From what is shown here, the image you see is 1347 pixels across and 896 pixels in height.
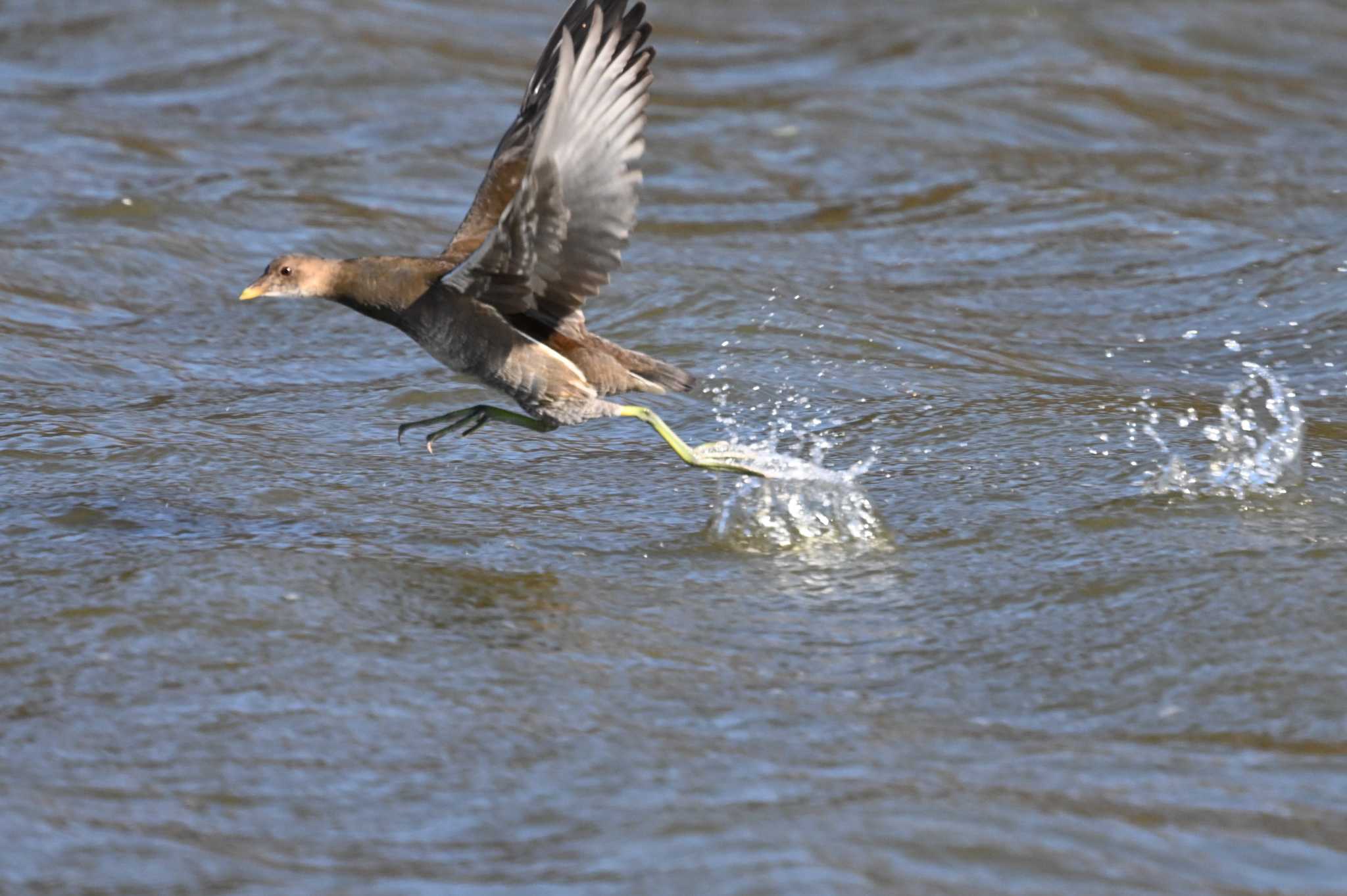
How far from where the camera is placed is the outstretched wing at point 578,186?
391 cm

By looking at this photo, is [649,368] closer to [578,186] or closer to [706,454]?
[706,454]

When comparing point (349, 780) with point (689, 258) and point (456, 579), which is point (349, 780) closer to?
point (456, 579)

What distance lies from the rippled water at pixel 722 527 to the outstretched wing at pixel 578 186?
2.36ft

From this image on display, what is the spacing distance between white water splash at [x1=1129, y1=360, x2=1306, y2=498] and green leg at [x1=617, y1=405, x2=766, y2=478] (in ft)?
3.41

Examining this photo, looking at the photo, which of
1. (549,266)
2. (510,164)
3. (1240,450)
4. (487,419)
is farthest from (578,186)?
(1240,450)

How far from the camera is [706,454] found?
188 inches

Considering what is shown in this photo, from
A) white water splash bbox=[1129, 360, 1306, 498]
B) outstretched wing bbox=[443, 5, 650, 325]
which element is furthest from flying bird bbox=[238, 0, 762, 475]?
white water splash bbox=[1129, 360, 1306, 498]

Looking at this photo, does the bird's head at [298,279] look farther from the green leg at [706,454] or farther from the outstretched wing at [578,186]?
the green leg at [706,454]

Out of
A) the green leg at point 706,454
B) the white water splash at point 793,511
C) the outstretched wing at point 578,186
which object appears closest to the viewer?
the outstretched wing at point 578,186

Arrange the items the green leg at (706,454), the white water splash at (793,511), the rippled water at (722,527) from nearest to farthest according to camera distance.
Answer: the rippled water at (722,527), the white water splash at (793,511), the green leg at (706,454)

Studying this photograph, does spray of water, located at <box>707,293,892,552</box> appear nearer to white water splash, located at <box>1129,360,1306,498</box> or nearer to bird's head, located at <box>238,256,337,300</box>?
white water splash, located at <box>1129,360,1306,498</box>

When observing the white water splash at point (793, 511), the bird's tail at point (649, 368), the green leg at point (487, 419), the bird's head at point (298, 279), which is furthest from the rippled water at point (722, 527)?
the bird's head at point (298, 279)

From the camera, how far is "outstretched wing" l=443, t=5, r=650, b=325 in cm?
391

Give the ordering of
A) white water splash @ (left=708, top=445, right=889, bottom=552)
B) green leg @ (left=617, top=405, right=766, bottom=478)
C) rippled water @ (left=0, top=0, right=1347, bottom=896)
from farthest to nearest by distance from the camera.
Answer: green leg @ (left=617, top=405, right=766, bottom=478) < white water splash @ (left=708, top=445, right=889, bottom=552) < rippled water @ (left=0, top=0, right=1347, bottom=896)
